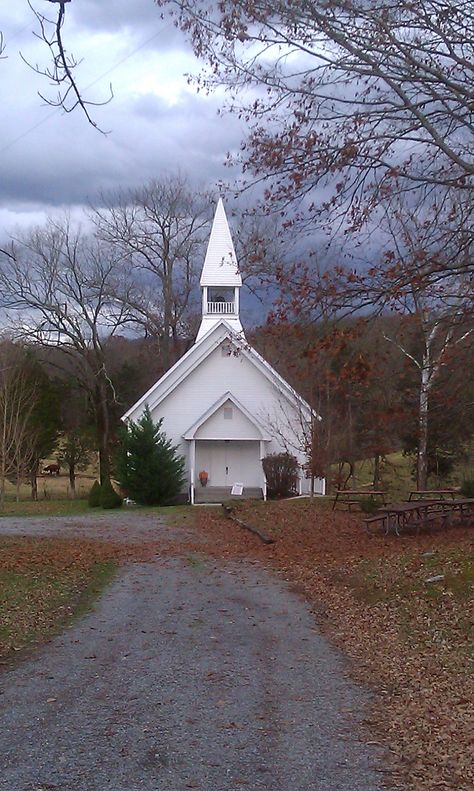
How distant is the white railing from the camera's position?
39875mm

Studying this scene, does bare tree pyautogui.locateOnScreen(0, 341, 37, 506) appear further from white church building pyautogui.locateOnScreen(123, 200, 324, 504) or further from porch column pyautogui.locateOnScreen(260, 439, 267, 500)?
porch column pyautogui.locateOnScreen(260, 439, 267, 500)

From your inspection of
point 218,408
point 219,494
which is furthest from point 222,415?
point 219,494

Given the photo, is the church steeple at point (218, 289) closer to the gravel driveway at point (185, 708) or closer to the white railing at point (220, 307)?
the white railing at point (220, 307)

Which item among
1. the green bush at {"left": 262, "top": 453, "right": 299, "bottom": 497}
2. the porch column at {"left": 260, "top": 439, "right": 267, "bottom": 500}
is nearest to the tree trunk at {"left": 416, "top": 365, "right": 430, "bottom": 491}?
the green bush at {"left": 262, "top": 453, "right": 299, "bottom": 497}

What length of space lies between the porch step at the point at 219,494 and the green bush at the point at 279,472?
0.68 m

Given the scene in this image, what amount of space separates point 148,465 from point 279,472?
5.15m

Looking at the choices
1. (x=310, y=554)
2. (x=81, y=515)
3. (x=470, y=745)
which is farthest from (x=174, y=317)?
(x=470, y=745)

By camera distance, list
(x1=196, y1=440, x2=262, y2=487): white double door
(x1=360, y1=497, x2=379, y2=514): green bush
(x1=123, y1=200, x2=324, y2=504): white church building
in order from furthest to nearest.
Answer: (x1=196, y1=440, x2=262, y2=487): white double door, (x1=123, y1=200, x2=324, y2=504): white church building, (x1=360, y1=497, x2=379, y2=514): green bush

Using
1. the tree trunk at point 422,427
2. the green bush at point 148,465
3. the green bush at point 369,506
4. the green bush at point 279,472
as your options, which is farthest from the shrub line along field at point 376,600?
the green bush at point 279,472

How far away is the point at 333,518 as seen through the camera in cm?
2595

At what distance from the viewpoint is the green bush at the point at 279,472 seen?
121ft

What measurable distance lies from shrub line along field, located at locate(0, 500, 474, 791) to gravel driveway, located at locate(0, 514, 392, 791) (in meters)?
0.36

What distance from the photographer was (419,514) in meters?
20.2

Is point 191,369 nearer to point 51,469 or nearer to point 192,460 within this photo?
point 192,460
